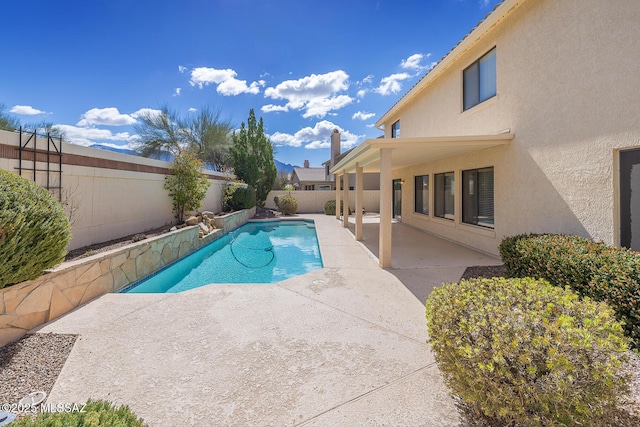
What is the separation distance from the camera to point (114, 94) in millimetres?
18266

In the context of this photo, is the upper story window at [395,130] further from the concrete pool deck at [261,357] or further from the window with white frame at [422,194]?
the concrete pool deck at [261,357]

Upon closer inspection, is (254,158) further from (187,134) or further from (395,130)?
(395,130)

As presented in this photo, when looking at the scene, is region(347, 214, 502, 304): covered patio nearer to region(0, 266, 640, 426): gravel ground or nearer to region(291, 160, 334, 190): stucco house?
region(0, 266, 640, 426): gravel ground

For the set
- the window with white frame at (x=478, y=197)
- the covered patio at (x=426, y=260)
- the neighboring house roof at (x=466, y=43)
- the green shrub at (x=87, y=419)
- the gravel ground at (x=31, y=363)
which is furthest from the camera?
the window with white frame at (x=478, y=197)

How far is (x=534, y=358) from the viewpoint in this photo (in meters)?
2.22

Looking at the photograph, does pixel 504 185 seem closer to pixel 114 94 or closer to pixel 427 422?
pixel 427 422

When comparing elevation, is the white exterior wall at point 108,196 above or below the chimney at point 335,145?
below

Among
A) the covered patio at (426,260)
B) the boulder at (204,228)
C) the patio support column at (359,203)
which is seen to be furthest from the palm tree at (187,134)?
the covered patio at (426,260)

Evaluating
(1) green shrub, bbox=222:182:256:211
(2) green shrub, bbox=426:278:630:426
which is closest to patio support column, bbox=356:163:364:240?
(2) green shrub, bbox=426:278:630:426

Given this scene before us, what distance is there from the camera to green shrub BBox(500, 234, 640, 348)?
3.82 metres

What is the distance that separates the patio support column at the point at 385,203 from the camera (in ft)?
25.9

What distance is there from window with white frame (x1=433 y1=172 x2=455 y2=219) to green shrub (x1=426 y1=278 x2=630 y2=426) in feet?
30.6

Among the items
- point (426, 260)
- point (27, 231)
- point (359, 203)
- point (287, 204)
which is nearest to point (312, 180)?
point (287, 204)

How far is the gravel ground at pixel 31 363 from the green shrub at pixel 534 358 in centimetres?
426
